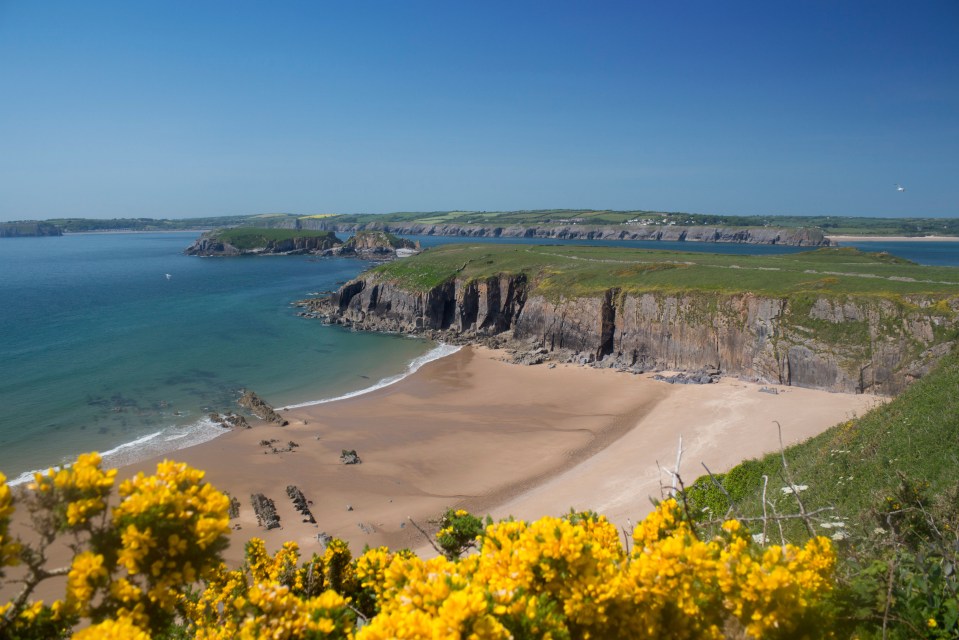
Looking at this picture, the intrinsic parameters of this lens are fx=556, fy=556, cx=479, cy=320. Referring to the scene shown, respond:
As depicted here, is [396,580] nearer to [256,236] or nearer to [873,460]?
[873,460]

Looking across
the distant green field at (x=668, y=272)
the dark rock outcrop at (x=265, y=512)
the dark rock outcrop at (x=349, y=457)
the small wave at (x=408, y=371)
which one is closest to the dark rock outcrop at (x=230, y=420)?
the small wave at (x=408, y=371)

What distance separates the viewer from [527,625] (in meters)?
4.21

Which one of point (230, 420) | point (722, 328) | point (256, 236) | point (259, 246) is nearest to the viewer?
point (230, 420)

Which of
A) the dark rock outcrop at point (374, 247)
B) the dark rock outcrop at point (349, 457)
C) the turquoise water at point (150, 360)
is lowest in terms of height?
the dark rock outcrop at point (349, 457)

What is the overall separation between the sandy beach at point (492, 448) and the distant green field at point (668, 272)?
10533 millimetres

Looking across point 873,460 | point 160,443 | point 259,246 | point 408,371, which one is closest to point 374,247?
point 259,246

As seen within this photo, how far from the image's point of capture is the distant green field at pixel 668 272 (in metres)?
45.0

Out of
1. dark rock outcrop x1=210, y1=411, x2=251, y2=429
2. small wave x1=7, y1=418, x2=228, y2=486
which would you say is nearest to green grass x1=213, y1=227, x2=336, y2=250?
dark rock outcrop x1=210, y1=411, x2=251, y2=429

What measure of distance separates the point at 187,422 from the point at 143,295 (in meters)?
60.8

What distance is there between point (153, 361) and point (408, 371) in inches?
918

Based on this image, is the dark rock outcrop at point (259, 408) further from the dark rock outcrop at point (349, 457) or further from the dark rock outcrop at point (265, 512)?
the dark rock outcrop at point (265, 512)

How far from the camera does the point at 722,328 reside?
147ft

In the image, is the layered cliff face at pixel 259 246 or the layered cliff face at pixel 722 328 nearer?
the layered cliff face at pixel 722 328

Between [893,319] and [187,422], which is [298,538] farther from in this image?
[893,319]
